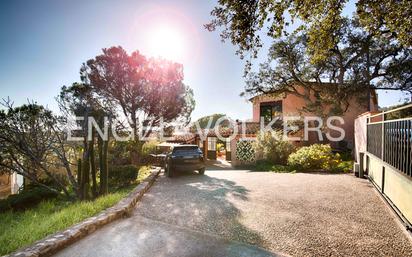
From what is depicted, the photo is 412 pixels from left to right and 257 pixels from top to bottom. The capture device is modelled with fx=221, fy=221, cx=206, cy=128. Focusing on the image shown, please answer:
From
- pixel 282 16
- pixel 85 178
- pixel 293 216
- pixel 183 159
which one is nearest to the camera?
pixel 293 216

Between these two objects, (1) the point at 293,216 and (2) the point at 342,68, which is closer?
(1) the point at 293,216

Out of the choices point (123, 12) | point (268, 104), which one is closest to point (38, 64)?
point (123, 12)

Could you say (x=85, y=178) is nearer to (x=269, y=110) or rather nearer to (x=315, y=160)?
(x=315, y=160)

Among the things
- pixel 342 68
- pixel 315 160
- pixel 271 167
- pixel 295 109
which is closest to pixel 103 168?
pixel 271 167

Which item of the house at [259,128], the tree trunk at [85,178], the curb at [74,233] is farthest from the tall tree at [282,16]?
the house at [259,128]

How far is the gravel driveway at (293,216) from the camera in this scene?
354cm

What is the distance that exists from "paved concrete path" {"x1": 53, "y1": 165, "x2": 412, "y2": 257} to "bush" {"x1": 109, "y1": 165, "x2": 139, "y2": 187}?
10.7 feet

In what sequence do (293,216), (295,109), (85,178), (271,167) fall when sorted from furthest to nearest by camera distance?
1. (295,109)
2. (271,167)
3. (85,178)
4. (293,216)

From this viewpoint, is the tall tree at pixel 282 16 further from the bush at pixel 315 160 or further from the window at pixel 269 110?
the window at pixel 269 110

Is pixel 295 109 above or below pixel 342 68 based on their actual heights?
below

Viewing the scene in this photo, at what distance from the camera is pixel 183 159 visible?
10656 mm

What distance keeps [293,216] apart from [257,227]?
105 centimetres

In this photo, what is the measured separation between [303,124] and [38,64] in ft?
55.1

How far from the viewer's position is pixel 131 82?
1502 centimetres
